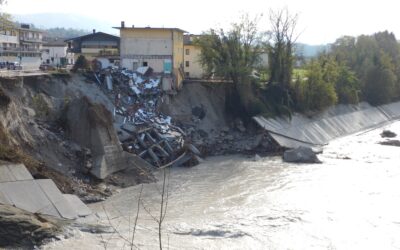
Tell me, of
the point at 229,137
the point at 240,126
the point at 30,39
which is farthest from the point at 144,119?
the point at 30,39

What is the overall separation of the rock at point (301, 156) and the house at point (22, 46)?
105 feet

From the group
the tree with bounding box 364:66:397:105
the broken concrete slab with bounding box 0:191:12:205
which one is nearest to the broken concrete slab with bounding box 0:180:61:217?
the broken concrete slab with bounding box 0:191:12:205

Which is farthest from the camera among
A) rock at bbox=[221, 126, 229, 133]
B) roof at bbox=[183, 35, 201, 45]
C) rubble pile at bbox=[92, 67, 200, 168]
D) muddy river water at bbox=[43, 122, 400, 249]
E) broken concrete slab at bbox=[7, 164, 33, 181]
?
roof at bbox=[183, 35, 201, 45]

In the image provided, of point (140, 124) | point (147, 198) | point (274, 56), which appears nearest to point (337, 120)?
point (274, 56)

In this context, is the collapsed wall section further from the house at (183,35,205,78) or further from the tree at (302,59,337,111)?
the house at (183,35,205,78)

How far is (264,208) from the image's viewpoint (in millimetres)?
24922

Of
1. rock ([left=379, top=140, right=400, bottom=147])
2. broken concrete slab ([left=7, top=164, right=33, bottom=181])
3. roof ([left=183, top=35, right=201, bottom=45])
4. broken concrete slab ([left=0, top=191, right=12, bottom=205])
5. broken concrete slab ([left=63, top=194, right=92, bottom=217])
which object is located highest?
roof ([left=183, top=35, right=201, bottom=45])

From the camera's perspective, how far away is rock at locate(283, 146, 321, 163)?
125 feet

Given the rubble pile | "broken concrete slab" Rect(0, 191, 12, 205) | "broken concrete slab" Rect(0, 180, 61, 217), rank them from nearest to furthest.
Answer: "broken concrete slab" Rect(0, 191, 12, 205), "broken concrete slab" Rect(0, 180, 61, 217), the rubble pile

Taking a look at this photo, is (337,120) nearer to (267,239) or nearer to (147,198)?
(147,198)

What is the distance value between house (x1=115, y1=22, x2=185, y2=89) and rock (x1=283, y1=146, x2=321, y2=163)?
1455 centimetres

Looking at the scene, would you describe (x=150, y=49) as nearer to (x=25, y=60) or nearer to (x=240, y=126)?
(x=240, y=126)

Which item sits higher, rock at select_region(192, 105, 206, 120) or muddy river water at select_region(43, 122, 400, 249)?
rock at select_region(192, 105, 206, 120)

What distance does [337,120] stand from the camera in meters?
57.3
